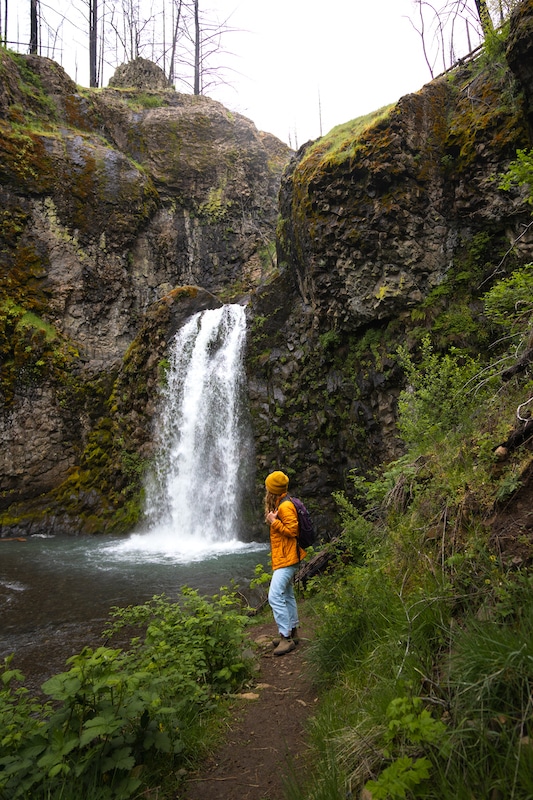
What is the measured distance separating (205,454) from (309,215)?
729cm

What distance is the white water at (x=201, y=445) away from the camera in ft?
41.1

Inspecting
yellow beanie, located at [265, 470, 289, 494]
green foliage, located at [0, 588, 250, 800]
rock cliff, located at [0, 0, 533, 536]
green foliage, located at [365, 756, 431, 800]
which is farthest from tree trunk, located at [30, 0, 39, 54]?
green foliage, located at [365, 756, 431, 800]

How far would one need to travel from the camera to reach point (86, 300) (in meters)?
18.1

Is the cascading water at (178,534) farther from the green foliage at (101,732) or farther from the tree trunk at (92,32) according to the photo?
the tree trunk at (92,32)

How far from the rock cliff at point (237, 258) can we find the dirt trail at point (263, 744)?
4.35 metres

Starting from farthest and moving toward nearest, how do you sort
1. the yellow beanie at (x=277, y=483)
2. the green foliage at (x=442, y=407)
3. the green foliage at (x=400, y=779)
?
the green foliage at (x=442, y=407), the yellow beanie at (x=277, y=483), the green foliage at (x=400, y=779)

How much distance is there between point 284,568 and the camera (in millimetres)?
4211

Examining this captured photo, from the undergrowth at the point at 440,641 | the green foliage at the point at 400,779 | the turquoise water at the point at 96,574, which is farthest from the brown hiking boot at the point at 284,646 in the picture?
the turquoise water at the point at 96,574

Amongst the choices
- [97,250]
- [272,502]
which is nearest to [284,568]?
[272,502]

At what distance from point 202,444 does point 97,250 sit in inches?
412

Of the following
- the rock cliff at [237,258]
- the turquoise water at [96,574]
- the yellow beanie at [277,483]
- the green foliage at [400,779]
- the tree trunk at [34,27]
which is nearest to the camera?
the green foliage at [400,779]

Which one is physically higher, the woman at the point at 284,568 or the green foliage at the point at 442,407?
the green foliage at the point at 442,407

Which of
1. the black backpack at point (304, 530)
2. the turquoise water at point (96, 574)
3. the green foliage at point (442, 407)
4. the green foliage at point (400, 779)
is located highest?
the green foliage at point (442, 407)

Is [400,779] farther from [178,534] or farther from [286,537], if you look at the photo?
[178,534]
